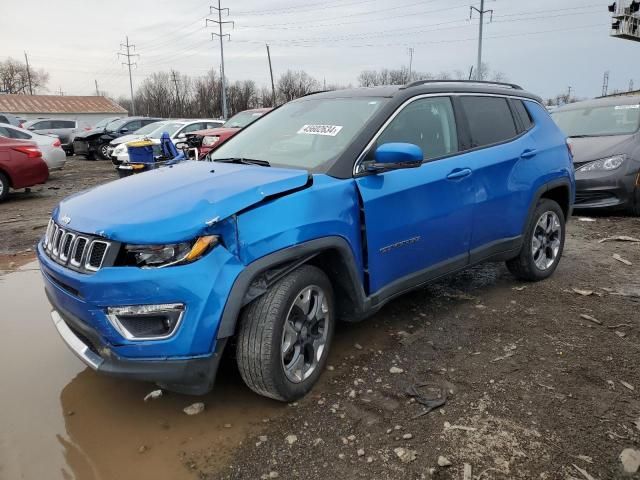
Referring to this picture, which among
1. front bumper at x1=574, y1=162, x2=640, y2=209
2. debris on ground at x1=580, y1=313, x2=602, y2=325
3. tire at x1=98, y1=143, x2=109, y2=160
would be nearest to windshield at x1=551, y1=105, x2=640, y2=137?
front bumper at x1=574, y1=162, x2=640, y2=209

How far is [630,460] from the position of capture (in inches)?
93.4

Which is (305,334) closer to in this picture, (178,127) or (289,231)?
(289,231)

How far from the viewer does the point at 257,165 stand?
332 centimetres

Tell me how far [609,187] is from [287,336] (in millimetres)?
6481

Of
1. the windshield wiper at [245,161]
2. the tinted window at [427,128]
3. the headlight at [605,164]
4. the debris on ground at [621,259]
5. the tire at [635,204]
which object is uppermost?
the tinted window at [427,128]

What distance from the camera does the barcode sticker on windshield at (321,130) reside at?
3410mm

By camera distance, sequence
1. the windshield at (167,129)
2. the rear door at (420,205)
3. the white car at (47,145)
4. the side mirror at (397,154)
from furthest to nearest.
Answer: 1. the windshield at (167,129)
2. the white car at (47,145)
3. the rear door at (420,205)
4. the side mirror at (397,154)

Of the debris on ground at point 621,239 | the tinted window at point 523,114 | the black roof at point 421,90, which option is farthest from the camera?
the debris on ground at point 621,239

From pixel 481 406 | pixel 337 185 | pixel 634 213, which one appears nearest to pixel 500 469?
pixel 481 406

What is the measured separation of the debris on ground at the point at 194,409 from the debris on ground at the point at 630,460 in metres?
2.16

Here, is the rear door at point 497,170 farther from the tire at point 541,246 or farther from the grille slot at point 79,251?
the grille slot at point 79,251

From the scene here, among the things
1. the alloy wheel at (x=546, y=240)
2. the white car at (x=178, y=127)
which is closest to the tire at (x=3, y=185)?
the white car at (x=178, y=127)

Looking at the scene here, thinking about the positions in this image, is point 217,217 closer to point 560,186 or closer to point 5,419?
point 5,419

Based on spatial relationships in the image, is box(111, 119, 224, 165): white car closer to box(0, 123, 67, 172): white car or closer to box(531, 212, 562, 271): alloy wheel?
box(0, 123, 67, 172): white car
